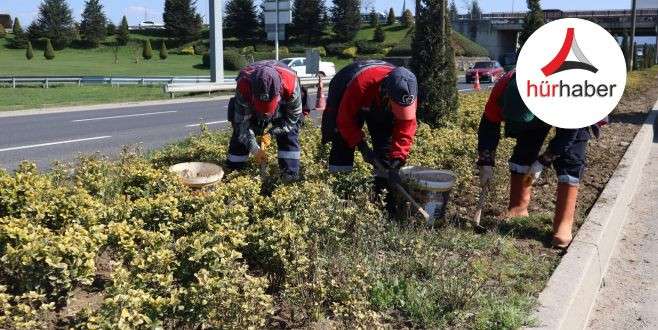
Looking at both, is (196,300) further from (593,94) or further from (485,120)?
(593,94)

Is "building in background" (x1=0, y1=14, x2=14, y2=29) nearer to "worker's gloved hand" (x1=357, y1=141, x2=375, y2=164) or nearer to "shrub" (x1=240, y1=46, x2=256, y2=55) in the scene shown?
"shrub" (x1=240, y1=46, x2=256, y2=55)

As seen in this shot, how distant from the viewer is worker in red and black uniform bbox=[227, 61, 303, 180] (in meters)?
5.28

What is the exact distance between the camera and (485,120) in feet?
17.6

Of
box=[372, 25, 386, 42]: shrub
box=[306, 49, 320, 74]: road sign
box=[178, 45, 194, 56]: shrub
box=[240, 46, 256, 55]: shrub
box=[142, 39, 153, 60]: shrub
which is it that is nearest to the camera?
box=[306, 49, 320, 74]: road sign

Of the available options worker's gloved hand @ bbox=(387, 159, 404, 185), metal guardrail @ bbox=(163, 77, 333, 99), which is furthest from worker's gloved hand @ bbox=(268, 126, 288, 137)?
metal guardrail @ bbox=(163, 77, 333, 99)

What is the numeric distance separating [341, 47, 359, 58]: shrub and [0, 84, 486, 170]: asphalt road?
45022 millimetres

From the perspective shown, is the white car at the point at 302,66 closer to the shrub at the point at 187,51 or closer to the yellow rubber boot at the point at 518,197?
the yellow rubber boot at the point at 518,197

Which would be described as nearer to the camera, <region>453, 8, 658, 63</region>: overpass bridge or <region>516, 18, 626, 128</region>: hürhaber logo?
<region>516, 18, 626, 128</region>: hürhaber logo

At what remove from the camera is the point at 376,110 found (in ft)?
16.5

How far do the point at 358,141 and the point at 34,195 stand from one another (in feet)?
7.76

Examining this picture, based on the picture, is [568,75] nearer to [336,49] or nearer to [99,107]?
[99,107]

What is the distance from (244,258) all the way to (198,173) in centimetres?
219

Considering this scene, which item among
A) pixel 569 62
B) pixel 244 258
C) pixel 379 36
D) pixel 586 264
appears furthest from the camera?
pixel 379 36

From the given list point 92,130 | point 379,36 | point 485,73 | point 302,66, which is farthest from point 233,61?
point 92,130
